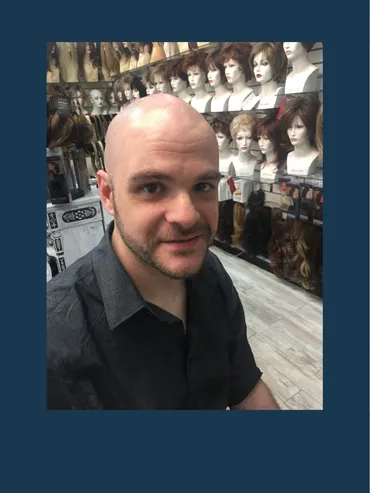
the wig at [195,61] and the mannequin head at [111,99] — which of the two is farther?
the wig at [195,61]

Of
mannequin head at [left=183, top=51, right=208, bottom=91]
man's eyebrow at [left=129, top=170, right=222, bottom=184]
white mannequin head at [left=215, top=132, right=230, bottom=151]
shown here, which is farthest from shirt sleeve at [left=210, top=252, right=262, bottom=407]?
mannequin head at [left=183, top=51, right=208, bottom=91]

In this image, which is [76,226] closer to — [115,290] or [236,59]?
[115,290]

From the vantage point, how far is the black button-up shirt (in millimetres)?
791

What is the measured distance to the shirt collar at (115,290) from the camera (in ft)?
2.62

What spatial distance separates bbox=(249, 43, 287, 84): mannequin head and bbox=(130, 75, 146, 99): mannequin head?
1.30ft

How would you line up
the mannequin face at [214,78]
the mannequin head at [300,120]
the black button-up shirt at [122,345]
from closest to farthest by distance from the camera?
the black button-up shirt at [122,345], the mannequin head at [300,120], the mannequin face at [214,78]

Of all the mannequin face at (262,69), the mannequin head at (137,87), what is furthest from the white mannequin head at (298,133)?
the mannequin head at (137,87)

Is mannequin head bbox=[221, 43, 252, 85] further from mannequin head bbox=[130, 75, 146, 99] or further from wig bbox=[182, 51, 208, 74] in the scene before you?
mannequin head bbox=[130, 75, 146, 99]

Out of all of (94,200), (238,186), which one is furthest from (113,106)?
(238,186)

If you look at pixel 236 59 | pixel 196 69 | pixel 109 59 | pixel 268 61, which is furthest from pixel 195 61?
pixel 109 59

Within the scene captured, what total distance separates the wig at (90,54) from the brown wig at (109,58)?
0.06ft

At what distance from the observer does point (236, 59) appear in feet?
3.93

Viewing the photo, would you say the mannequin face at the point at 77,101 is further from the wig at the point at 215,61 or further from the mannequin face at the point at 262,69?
the mannequin face at the point at 262,69

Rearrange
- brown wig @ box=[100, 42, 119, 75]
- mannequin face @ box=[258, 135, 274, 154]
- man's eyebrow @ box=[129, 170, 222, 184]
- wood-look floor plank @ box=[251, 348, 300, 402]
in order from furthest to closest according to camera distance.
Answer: mannequin face @ box=[258, 135, 274, 154], wood-look floor plank @ box=[251, 348, 300, 402], brown wig @ box=[100, 42, 119, 75], man's eyebrow @ box=[129, 170, 222, 184]
